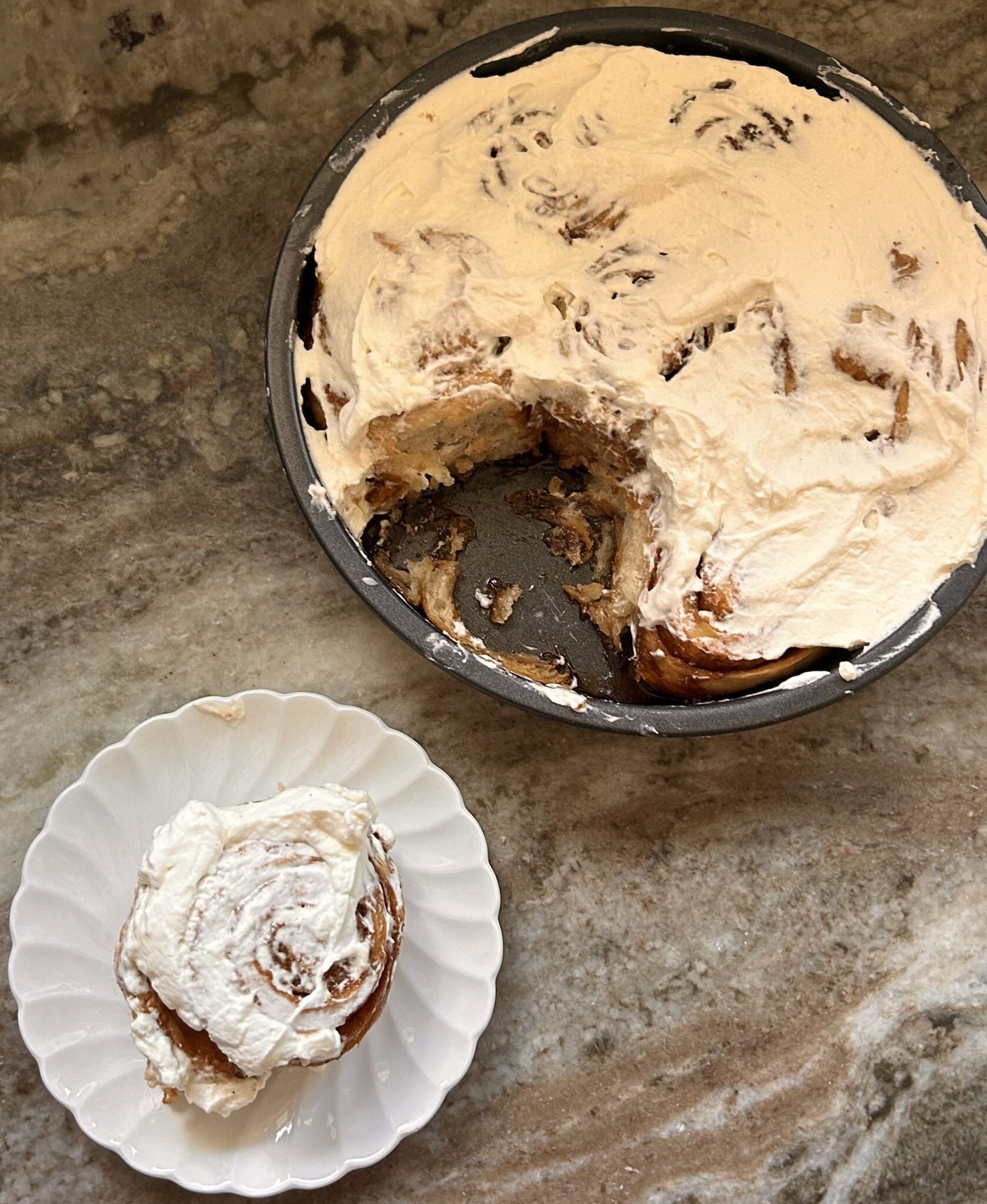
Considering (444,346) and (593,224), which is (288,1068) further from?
(593,224)

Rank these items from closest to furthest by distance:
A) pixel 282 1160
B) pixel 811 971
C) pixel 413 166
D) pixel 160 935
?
pixel 160 935 < pixel 282 1160 < pixel 413 166 < pixel 811 971

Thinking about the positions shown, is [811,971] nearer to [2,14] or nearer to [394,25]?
[394,25]

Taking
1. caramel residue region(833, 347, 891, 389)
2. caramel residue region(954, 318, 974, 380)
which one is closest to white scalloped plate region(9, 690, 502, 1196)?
caramel residue region(833, 347, 891, 389)

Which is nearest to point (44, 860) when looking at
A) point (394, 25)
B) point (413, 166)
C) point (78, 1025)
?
point (78, 1025)

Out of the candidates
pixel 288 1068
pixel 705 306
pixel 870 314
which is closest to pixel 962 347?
pixel 870 314

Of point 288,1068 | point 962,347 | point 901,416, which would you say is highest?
point 962,347
